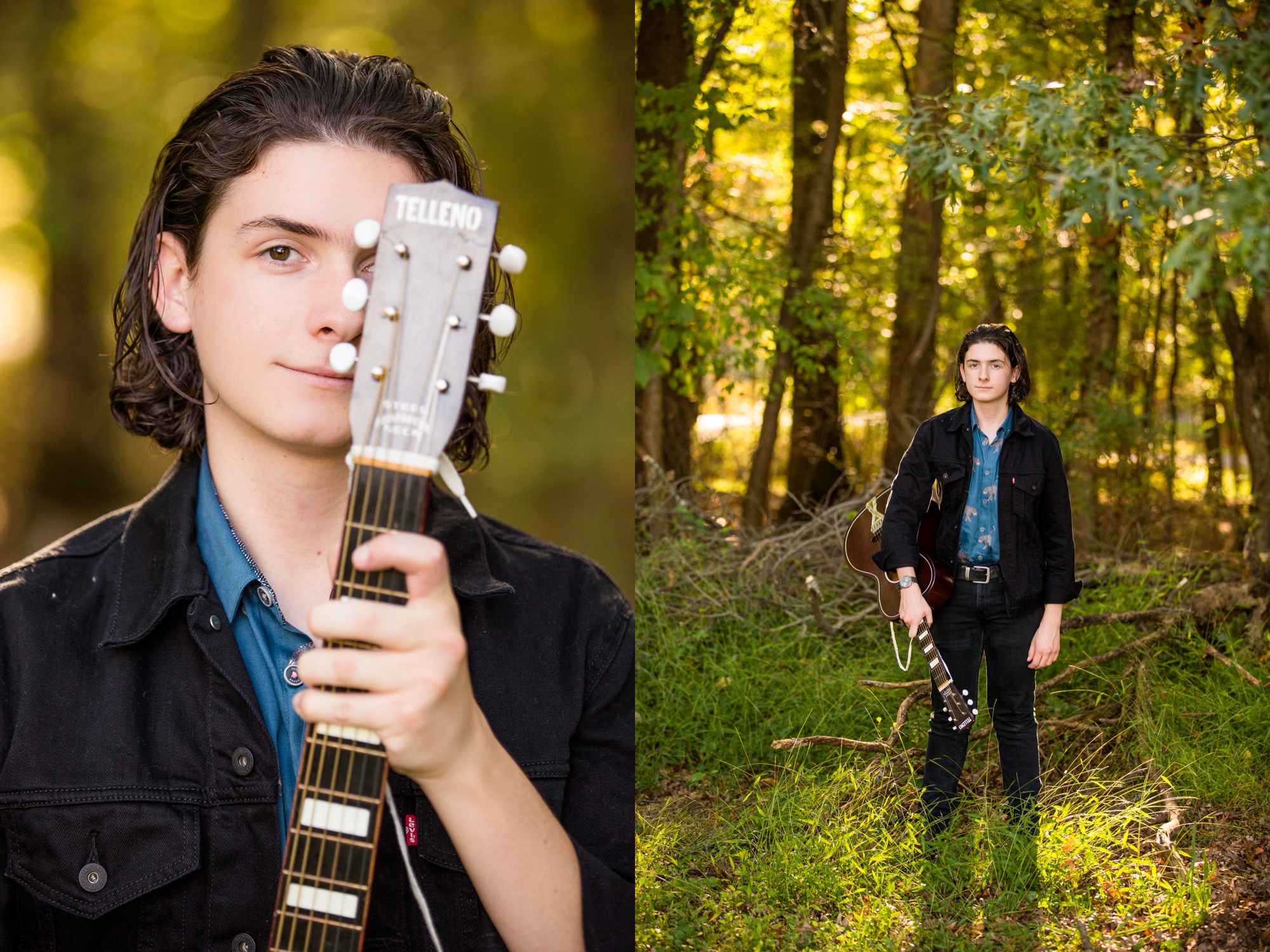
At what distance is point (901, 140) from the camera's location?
2.71m

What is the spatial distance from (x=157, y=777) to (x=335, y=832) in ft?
1.65

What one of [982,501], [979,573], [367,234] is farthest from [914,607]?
[367,234]

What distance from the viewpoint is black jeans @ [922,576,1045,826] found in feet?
7.61

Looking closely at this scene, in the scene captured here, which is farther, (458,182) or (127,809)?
(458,182)

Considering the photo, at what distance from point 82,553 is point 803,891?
1.85 m

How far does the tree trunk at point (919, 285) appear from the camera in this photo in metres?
2.91

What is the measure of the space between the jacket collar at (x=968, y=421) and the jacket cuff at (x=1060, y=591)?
338 mm

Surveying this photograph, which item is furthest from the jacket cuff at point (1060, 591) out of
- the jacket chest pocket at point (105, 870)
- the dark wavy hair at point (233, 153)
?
the jacket chest pocket at point (105, 870)

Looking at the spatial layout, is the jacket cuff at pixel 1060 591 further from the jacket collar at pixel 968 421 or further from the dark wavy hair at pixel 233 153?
the dark wavy hair at pixel 233 153

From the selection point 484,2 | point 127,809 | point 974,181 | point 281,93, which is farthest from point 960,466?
point 484,2

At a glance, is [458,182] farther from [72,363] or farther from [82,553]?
[72,363]

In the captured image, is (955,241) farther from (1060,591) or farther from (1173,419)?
(1060,591)

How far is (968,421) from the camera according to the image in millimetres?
2330

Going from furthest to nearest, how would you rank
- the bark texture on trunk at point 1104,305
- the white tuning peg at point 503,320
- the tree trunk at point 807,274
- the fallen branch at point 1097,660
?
1. the tree trunk at point 807,274
2. the bark texture on trunk at point 1104,305
3. the fallen branch at point 1097,660
4. the white tuning peg at point 503,320
